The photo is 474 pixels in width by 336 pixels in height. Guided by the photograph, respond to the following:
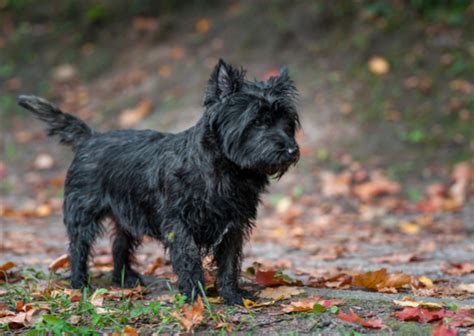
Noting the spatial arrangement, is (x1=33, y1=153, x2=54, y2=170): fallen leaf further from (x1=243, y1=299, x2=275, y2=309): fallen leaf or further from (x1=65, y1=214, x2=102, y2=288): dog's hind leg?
(x1=243, y1=299, x2=275, y2=309): fallen leaf

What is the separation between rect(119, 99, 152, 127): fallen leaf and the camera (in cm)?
1428

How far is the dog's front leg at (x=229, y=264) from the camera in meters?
5.18

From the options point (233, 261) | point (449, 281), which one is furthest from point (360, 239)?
point (233, 261)

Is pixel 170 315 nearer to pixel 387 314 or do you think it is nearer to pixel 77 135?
pixel 387 314

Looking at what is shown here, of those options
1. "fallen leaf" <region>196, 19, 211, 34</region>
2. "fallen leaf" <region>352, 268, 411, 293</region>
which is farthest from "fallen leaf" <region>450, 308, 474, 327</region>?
"fallen leaf" <region>196, 19, 211, 34</region>

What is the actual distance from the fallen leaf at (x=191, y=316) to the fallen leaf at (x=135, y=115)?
1004 cm

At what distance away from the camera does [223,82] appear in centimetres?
498

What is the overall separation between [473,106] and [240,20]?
6178 mm

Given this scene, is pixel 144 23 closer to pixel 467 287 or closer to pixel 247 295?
pixel 247 295

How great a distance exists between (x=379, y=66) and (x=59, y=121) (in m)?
8.73

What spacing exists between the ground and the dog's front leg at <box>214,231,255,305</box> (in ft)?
0.51

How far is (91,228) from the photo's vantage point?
5.97 m

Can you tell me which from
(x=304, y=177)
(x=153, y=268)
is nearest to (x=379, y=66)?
(x=304, y=177)

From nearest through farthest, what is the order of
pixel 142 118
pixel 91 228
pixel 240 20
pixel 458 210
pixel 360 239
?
pixel 91 228 → pixel 360 239 → pixel 458 210 → pixel 142 118 → pixel 240 20
